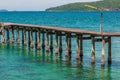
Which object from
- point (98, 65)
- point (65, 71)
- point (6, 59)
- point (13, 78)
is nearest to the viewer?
point (13, 78)

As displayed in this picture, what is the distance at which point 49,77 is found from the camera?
100ft

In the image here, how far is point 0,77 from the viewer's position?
30.4 m

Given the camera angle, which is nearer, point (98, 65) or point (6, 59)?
point (98, 65)

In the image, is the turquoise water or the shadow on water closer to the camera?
the turquoise water

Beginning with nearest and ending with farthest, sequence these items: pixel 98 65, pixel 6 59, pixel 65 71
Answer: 1. pixel 65 71
2. pixel 98 65
3. pixel 6 59

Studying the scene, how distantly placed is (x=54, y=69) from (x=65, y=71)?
1276 millimetres

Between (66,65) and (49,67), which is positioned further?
(66,65)

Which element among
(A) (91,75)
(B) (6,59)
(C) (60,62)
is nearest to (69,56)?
(C) (60,62)

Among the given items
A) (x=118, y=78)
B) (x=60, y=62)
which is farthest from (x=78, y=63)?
(x=118, y=78)

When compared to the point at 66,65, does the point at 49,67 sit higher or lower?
higher

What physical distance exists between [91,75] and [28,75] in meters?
4.63

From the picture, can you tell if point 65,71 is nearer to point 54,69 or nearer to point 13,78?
point 54,69

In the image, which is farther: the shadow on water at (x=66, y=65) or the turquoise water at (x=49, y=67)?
the shadow on water at (x=66, y=65)

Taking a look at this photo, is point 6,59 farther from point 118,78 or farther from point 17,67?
point 118,78
